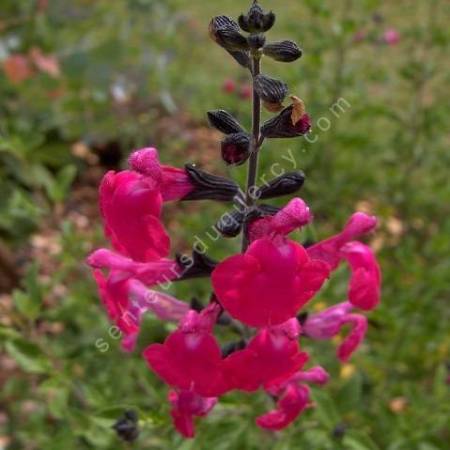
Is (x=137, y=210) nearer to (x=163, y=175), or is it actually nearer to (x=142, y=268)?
(x=163, y=175)

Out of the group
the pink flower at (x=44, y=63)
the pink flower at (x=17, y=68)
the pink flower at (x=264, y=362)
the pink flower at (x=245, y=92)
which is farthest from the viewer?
the pink flower at (x=44, y=63)

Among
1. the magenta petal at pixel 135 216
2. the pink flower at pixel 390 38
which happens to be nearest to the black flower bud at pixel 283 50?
the magenta petal at pixel 135 216

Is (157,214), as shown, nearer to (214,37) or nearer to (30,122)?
(214,37)

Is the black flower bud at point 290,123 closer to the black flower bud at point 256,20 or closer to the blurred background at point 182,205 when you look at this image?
the black flower bud at point 256,20

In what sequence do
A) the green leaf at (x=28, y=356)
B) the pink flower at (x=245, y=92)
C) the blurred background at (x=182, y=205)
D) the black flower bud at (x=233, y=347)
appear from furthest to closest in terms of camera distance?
the pink flower at (x=245, y=92) → the blurred background at (x=182, y=205) → the green leaf at (x=28, y=356) → the black flower bud at (x=233, y=347)

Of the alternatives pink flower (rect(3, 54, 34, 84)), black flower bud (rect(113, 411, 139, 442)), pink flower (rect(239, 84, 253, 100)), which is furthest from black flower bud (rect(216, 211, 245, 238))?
pink flower (rect(3, 54, 34, 84))

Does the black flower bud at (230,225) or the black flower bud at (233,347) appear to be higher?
the black flower bud at (230,225)

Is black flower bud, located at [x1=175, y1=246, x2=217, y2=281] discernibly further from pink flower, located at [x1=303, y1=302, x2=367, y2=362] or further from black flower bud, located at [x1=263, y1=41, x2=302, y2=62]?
black flower bud, located at [x1=263, y1=41, x2=302, y2=62]
